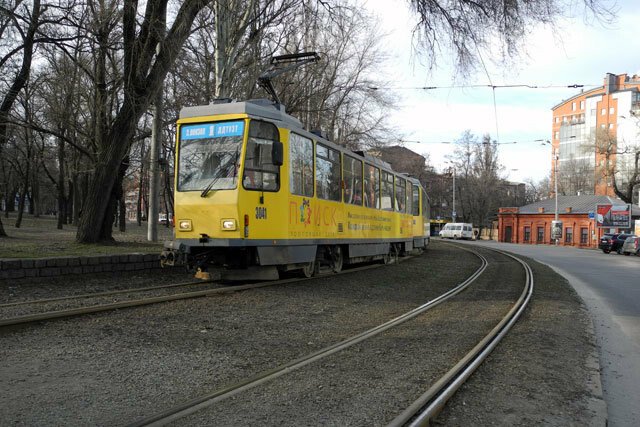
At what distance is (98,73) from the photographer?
61.6 ft

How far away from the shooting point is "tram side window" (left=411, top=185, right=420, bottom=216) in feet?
72.7

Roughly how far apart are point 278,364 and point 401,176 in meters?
14.9

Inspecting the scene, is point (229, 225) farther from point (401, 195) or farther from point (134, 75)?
point (401, 195)

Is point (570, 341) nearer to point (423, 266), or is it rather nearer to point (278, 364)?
point (278, 364)

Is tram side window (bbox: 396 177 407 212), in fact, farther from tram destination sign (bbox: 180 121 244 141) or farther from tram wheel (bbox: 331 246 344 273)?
tram destination sign (bbox: 180 121 244 141)

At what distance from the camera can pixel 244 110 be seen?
10086 millimetres

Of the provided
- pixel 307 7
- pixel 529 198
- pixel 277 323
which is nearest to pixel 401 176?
pixel 307 7

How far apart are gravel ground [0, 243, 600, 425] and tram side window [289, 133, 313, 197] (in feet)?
9.36

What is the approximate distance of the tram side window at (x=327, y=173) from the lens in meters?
12.2

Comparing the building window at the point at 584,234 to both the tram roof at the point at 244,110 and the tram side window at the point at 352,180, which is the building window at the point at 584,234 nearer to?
the tram side window at the point at 352,180

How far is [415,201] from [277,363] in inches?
706

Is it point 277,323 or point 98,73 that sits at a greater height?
point 98,73

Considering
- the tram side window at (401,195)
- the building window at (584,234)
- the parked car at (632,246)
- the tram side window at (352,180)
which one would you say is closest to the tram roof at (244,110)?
the tram side window at (352,180)

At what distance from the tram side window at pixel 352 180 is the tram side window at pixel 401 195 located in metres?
4.54
